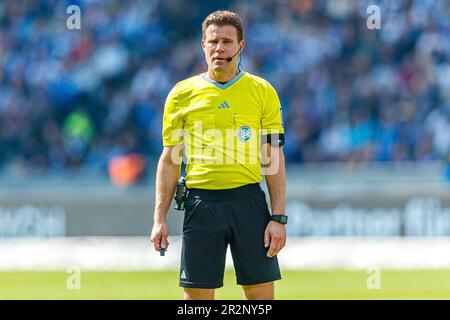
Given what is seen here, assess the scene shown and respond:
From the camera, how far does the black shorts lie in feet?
21.0

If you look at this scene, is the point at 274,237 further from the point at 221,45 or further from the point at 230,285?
the point at 230,285

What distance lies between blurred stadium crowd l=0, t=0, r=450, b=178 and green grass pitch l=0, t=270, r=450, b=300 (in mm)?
2875

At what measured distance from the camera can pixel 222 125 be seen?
6.36m

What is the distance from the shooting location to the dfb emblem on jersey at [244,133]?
6.36 metres

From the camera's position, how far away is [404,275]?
43.5 feet

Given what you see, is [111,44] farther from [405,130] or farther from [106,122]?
[405,130]

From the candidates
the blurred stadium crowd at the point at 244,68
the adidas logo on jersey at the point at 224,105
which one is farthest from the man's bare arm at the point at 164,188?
the blurred stadium crowd at the point at 244,68

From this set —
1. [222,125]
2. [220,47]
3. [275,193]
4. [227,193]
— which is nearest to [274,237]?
[275,193]

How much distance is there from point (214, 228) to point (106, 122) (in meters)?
11.4

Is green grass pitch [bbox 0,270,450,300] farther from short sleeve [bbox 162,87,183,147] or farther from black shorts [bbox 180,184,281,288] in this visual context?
short sleeve [bbox 162,87,183,147]

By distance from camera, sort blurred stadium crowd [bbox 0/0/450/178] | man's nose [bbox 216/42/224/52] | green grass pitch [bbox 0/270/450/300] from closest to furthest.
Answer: man's nose [bbox 216/42/224/52] < green grass pitch [bbox 0/270/450/300] < blurred stadium crowd [bbox 0/0/450/178]

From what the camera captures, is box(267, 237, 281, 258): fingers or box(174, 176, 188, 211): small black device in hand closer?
box(267, 237, 281, 258): fingers

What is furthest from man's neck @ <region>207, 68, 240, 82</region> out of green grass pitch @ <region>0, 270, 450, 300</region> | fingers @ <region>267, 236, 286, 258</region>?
green grass pitch @ <region>0, 270, 450, 300</region>

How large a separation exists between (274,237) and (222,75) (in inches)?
39.6
